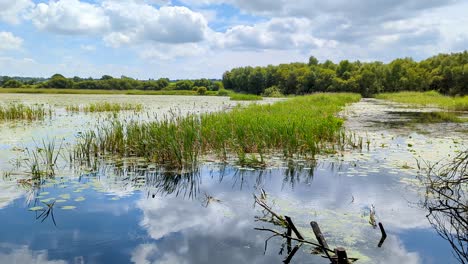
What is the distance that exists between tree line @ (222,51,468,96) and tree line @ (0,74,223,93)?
14202mm

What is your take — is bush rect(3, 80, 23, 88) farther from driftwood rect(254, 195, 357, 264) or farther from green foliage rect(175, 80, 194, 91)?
driftwood rect(254, 195, 357, 264)

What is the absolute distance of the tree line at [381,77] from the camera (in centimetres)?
6034

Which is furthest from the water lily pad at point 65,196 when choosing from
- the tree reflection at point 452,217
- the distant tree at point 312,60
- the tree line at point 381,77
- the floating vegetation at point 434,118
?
the distant tree at point 312,60

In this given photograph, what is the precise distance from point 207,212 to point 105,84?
255 ft

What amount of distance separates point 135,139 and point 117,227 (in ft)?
15.7

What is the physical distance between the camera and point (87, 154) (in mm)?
9547

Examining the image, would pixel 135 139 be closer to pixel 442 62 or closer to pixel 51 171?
pixel 51 171

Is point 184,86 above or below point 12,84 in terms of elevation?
above

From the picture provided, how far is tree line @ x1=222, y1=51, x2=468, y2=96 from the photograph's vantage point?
60344mm

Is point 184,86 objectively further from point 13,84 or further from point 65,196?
point 65,196

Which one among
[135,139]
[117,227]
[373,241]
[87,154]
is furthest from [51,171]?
[373,241]

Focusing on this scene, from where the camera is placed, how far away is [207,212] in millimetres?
6090

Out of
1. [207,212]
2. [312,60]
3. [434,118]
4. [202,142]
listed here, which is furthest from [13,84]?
[207,212]

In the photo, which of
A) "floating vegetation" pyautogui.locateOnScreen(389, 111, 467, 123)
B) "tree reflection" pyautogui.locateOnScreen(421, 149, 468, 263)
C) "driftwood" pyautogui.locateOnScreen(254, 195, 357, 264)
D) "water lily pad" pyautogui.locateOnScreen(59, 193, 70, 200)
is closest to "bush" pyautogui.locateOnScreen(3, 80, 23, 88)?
"floating vegetation" pyautogui.locateOnScreen(389, 111, 467, 123)
